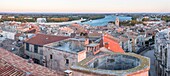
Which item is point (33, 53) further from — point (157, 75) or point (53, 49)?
point (157, 75)

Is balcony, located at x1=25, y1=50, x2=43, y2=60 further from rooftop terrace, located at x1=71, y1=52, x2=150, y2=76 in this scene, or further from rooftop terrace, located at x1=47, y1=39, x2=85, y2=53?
rooftop terrace, located at x1=71, y1=52, x2=150, y2=76

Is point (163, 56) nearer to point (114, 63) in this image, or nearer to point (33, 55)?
point (33, 55)

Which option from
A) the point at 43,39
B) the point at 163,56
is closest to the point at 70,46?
the point at 43,39

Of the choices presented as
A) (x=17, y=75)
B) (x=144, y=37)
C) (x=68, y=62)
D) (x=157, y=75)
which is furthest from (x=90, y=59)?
(x=144, y=37)

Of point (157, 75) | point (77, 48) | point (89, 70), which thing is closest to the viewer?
point (89, 70)

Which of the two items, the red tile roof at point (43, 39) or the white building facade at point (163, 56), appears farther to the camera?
the red tile roof at point (43, 39)

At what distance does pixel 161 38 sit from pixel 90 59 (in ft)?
71.9

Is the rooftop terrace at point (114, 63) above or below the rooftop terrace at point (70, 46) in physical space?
above

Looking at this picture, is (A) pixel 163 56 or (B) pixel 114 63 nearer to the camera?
(B) pixel 114 63

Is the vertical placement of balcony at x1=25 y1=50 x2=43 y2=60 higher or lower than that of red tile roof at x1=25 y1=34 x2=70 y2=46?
lower

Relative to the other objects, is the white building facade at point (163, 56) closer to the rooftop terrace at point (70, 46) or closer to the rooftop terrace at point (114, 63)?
the rooftop terrace at point (70, 46)

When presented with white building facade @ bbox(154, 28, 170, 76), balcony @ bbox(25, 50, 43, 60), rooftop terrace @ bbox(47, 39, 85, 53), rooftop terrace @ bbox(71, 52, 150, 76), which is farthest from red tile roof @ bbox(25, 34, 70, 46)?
rooftop terrace @ bbox(71, 52, 150, 76)

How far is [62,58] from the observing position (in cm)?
2292

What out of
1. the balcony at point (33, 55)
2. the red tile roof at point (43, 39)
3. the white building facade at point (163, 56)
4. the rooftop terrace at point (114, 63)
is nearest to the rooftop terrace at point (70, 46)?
the red tile roof at point (43, 39)
